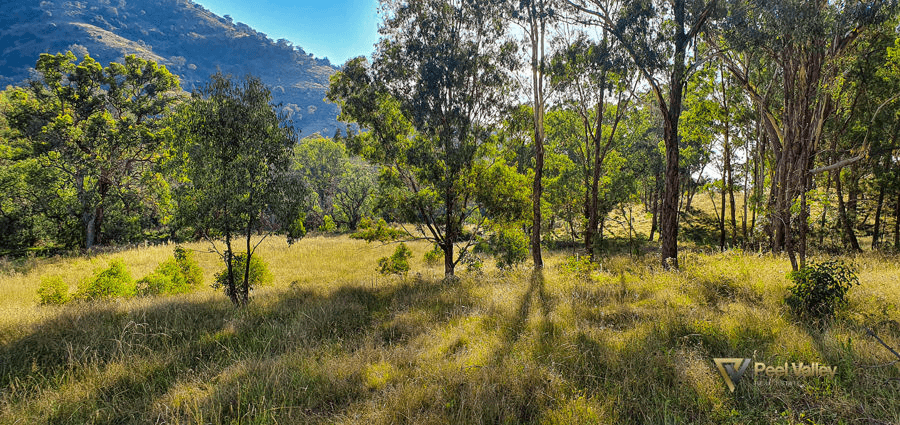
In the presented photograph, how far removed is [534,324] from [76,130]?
30.2 metres

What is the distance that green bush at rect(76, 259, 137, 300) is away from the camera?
10.3m

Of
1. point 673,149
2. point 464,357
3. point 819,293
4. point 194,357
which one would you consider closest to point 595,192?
point 673,149

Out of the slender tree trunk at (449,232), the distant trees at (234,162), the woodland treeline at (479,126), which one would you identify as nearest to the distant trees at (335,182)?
the woodland treeline at (479,126)

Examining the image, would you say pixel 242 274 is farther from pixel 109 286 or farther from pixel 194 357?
pixel 194 357

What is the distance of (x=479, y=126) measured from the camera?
1313cm

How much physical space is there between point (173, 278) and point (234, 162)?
7073mm

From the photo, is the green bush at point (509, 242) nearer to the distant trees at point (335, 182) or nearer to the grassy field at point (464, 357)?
the grassy field at point (464, 357)

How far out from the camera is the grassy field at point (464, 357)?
13.1ft

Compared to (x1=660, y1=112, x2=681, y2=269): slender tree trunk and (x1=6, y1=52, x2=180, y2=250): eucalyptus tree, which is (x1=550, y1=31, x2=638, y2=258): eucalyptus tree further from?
(x1=6, y1=52, x2=180, y2=250): eucalyptus tree

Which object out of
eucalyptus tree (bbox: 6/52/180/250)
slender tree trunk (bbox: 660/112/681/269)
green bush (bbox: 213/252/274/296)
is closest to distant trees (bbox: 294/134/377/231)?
eucalyptus tree (bbox: 6/52/180/250)

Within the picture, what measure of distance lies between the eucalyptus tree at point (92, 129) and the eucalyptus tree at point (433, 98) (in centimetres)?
1685

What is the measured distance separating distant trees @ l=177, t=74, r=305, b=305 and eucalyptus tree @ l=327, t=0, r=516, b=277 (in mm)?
4089

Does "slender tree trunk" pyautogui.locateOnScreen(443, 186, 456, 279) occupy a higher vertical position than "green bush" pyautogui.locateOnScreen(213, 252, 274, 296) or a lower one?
higher

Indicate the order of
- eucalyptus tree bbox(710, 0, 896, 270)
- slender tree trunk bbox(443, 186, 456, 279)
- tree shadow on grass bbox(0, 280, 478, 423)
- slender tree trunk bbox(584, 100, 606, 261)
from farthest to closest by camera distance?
1. slender tree trunk bbox(584, 100, 606, 261)
2. slender tree trunk bbox(443, 186, 456, 279)
3. eucalyptus tree bbox(710, 0, 896, 270)
4. tree shadow on grass bbox(0, 280, 478, 423)
